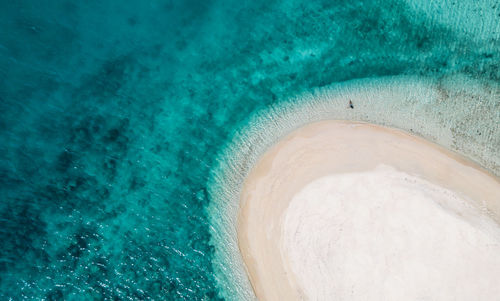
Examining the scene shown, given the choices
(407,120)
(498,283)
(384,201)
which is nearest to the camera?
(498,283)

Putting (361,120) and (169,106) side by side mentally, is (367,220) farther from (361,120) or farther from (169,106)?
(169,106)

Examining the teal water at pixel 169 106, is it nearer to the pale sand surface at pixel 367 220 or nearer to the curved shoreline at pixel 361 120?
the curved shoreline at pixel 361 120

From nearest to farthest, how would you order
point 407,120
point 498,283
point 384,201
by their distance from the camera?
point 498,283 < point 384,201 < point 407,120

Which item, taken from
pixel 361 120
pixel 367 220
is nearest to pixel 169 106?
pixel 361 120

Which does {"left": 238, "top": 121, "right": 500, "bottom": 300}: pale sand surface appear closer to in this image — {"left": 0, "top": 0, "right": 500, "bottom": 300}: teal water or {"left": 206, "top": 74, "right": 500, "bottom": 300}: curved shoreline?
{"left": 206, "top": 74, "right": 500, "bottom": 300}: curved shoreline

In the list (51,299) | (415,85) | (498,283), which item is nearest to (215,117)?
(415,85)

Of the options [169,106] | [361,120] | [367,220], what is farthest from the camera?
[169,106]

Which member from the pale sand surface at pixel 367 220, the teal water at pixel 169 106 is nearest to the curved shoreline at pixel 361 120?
the teal water at pixel 169 106

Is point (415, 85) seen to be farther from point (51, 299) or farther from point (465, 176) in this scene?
point (51, 299)
